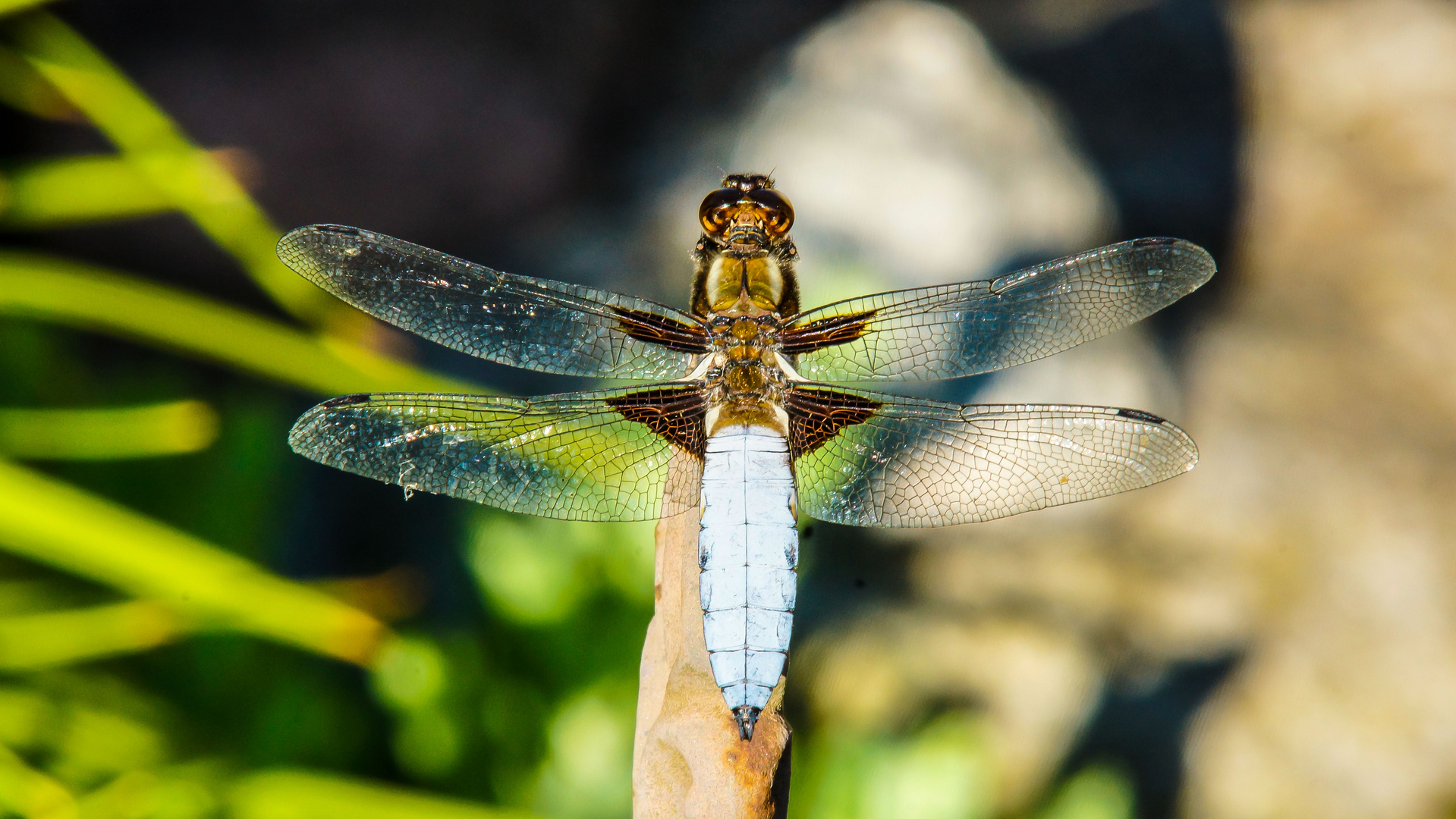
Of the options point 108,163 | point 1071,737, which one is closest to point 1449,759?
point 1071,737

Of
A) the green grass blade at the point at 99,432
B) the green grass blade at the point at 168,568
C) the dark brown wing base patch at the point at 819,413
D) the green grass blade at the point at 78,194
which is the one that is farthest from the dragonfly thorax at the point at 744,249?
the green grass blade at the point at 78,194

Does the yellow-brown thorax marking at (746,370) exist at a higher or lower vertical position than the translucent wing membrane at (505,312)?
lower

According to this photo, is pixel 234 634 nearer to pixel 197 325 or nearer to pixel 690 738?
pixel 197 325

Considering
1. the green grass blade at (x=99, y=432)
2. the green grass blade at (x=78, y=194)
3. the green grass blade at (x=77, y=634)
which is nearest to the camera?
the green grass blade at (x=77, y=634)

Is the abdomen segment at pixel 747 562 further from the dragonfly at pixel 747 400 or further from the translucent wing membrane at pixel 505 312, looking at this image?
the translucent wing membrane at pixel 505 312

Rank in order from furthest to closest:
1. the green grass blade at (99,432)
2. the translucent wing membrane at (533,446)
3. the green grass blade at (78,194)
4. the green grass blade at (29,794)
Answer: the green grass blade at (78,194) < the green grass blade at (99,432) < the green grass blade at (29,794) < the translucent wing membrane at (533,446)

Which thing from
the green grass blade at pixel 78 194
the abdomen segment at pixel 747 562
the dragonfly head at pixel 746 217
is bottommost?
the abdomen segment at pixel 747 562

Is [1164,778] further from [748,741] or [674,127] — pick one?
[674,127]

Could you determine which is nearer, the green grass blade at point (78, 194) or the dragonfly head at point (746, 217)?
the dragonfly head at point (746, 217)
